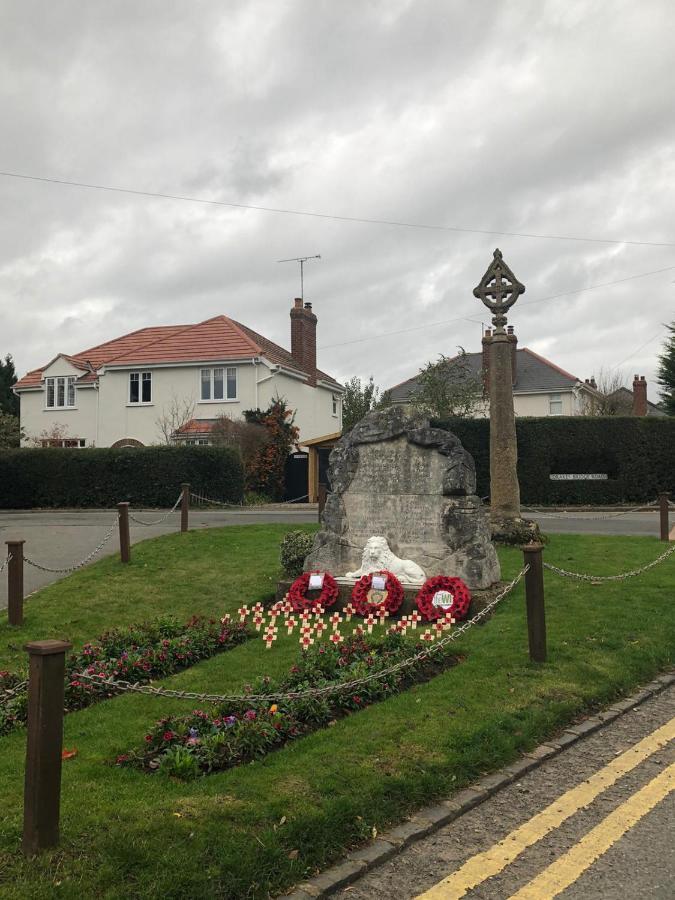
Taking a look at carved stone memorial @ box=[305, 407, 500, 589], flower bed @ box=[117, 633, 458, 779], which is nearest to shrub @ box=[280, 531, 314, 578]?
carved stone memorial @ box=[305, 407, 500, 589]

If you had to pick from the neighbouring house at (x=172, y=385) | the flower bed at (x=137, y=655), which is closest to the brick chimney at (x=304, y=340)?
the neighbouring house at (x=172, y=385)

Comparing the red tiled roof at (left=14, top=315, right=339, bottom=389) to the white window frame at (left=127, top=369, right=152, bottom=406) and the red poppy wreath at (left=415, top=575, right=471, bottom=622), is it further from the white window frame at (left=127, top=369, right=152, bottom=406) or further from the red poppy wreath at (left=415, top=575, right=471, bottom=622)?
the red poppy wreath at (left=415, top=575, right=471, bottom=622)

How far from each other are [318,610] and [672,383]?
34072mm

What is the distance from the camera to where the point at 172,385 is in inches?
1497

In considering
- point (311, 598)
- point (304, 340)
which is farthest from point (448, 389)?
point (311, 598)

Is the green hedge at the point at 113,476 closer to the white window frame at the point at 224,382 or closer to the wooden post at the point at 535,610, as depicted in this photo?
the white window frame at the point at 224,382

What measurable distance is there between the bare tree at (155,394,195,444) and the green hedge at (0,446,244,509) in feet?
26.2

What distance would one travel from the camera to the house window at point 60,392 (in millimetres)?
40312

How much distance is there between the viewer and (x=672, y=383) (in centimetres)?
3884

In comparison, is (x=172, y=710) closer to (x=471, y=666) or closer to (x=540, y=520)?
(x=471, y=666)

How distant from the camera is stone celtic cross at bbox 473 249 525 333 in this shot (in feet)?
49.6

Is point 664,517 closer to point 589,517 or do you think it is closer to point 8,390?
point 589,517

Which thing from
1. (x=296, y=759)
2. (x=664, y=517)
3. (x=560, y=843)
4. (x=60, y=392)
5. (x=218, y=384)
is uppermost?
(x=60, y=392)

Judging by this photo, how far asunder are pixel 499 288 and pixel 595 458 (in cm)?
1407
